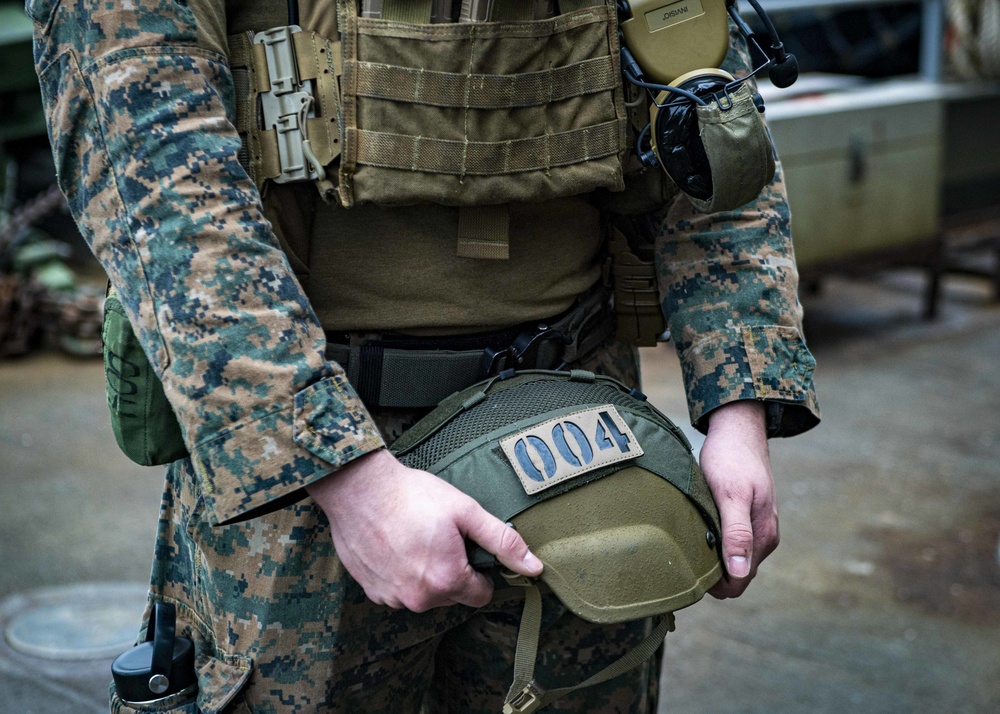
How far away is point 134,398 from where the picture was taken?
1096mm

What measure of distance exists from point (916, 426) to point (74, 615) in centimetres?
293

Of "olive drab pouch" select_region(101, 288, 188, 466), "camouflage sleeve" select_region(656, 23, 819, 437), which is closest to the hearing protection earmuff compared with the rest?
"camouflage sleeve" select_region(656, 23, 819, 437)

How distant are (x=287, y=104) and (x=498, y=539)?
19.1 inches

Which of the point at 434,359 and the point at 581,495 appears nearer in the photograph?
the point at 581,495

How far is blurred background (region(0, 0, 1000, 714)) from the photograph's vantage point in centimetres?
264

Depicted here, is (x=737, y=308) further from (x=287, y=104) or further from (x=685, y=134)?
(x=287, y=104)

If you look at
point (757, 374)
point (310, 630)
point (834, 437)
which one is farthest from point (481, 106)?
point (834, 437)

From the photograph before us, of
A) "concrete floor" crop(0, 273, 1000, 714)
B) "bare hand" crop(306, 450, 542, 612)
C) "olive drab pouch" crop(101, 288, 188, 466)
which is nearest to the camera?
"bare hand" crop(306, 450, 542, 612)

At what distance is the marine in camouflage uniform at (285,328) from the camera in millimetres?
990

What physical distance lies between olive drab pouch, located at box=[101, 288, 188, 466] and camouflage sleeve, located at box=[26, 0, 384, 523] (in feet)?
0.27

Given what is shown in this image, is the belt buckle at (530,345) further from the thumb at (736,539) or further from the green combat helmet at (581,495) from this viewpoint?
the thumb at (736,539)

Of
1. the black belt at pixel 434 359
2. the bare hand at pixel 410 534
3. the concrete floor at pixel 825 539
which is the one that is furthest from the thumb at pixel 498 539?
the concrete floor at pixel 825 539

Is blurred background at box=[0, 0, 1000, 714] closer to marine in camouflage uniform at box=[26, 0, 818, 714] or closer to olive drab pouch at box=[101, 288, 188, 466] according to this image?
marine in camouflage uniform at box=[26, 0, 818, 714]

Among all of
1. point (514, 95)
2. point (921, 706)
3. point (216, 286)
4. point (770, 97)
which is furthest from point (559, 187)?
point (770, 97)
